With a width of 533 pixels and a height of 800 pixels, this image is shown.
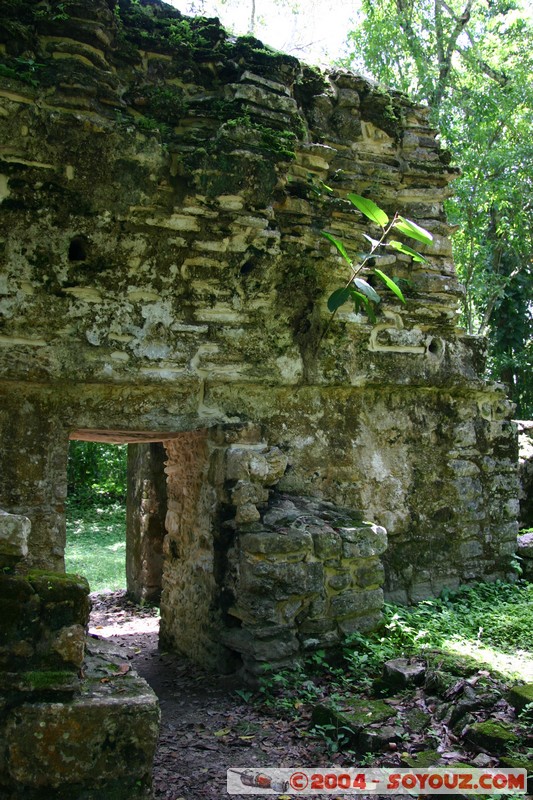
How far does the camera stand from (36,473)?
14.0 feet

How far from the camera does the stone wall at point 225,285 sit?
421cm

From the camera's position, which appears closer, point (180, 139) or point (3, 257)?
point (3, 257)

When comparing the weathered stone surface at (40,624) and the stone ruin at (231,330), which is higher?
the stone ruin at (231,330)

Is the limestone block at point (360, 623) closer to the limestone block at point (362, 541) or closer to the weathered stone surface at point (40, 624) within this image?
the limestone block at point (362, 541)

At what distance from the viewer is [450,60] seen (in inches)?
521

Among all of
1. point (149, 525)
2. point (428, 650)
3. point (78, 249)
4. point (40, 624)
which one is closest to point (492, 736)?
point (428, 650)

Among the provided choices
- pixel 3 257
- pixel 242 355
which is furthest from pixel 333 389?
pixel 3 257

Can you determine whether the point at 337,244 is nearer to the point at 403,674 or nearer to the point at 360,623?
the point at 360,623

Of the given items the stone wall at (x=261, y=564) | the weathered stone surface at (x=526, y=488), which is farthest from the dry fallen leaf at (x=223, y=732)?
the weathered stone surface at (x=526, y=488)

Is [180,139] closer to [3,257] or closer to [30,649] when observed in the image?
[3,257]

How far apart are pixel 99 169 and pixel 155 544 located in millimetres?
4180

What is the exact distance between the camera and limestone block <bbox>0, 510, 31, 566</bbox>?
259 centimetres

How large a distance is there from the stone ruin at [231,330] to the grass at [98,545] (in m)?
3.96

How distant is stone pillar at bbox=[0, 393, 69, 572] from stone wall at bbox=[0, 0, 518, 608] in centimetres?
1
